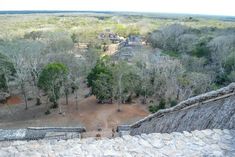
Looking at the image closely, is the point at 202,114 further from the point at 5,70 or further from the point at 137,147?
the point at 5,70

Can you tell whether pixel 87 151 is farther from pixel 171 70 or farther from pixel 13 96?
pixel 13 96

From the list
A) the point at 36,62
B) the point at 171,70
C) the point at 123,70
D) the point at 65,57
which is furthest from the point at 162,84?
the point at 36,62

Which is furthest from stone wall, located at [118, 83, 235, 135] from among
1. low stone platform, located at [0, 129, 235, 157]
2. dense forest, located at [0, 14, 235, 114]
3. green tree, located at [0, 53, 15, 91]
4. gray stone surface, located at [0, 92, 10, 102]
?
gray stone surface, located at [0, 92, 10, 102]

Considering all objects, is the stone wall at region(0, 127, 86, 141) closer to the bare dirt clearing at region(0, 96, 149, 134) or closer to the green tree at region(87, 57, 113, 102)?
the bare dirt clearing at region(0, 96, 149, 134)

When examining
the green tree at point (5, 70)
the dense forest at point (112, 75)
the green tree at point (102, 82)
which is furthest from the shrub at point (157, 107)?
the green tree at point (5, 70)

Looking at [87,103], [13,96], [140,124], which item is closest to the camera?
[140,124]

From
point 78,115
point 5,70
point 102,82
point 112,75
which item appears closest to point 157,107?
point 112,75

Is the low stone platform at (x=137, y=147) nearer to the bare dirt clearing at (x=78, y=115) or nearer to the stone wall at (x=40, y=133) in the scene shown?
the stone wall at (x=40, y=133)
